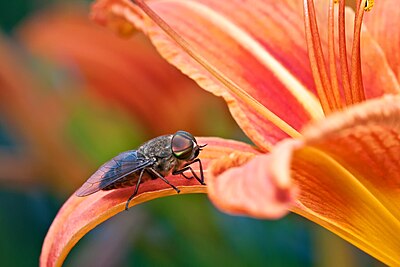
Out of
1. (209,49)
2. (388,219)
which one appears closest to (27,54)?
(209,49)

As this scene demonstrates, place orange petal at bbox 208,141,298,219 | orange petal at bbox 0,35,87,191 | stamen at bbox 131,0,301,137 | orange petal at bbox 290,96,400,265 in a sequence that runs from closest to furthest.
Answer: orange petal at bbox 208,141,298,219 → orange petal at bbox 290,96,400,265 → stamen at bbox 131,0,301,137 → orange petal at bbox 0,35,87,191

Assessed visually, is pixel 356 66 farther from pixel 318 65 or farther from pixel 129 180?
pixel 129 180

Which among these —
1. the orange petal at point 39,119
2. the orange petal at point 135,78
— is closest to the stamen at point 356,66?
the orange petal at point 135,78

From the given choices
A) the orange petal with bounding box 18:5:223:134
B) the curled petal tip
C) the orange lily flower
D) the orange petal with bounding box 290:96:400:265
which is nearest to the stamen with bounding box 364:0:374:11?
the orange lily flower

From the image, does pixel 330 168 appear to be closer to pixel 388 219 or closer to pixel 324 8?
pixel 388 219

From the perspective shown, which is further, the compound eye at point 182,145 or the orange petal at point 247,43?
the orange petal at point 247,43

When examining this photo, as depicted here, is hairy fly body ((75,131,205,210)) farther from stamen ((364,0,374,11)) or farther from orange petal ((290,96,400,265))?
stamen ((364,0,374,11))

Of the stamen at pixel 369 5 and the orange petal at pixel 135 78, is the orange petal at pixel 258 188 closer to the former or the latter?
the stamen at pixel 369 5

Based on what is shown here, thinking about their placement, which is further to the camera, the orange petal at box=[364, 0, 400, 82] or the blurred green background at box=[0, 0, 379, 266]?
the blurred green background at box=[0, 0, 379, 266]

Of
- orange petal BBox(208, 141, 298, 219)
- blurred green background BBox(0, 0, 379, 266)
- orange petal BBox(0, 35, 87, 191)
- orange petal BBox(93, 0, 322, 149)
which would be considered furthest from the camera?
orange petal BBox(0, 35, 87, 191)
